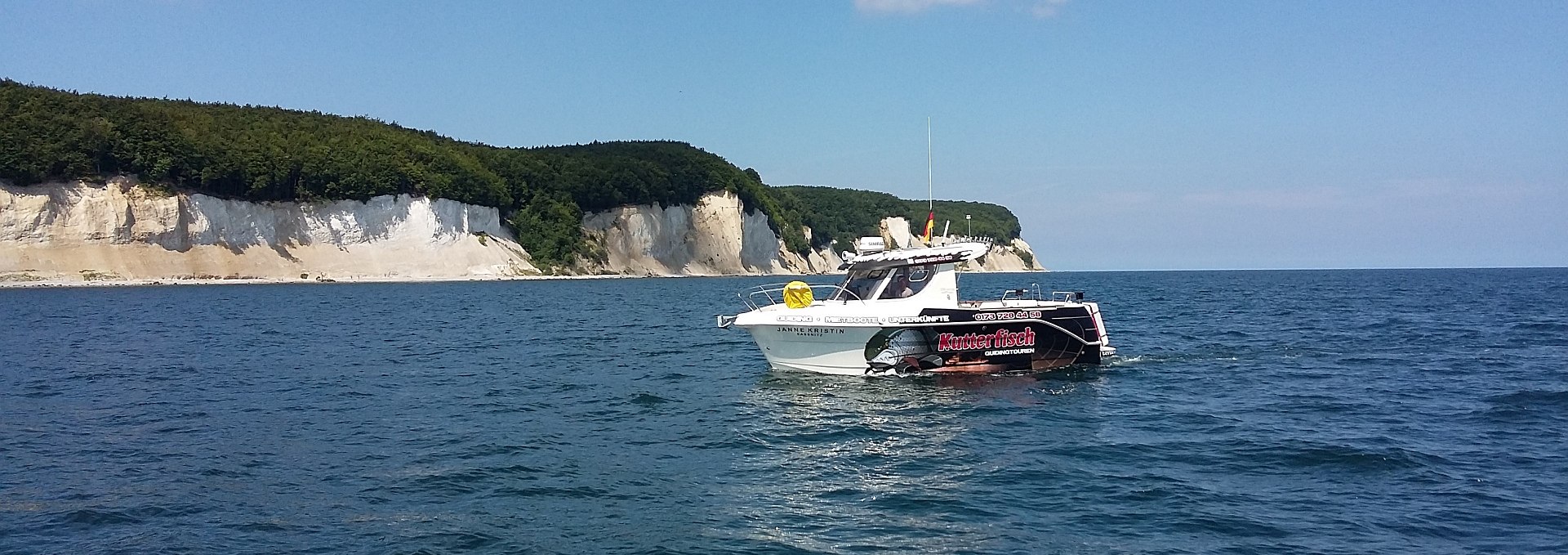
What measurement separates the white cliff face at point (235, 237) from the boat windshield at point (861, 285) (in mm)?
70699

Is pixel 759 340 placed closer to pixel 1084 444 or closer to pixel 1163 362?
pixel 1084 444

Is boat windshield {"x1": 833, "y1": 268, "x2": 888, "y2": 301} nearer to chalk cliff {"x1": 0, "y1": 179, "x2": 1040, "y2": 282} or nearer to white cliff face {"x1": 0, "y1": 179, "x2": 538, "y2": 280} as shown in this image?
chalk cliff {"x1": 0, "y1": 179, "x2": 1040, "y2": 282}

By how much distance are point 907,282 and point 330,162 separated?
8330cm

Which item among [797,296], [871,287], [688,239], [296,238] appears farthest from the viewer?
[688,239]

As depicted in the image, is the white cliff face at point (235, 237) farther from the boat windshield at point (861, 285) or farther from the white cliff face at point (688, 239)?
the boat windshield at point (861, 285)

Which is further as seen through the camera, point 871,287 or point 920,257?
point 871,287

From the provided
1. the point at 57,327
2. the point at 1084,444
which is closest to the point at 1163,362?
the point at 1084,444

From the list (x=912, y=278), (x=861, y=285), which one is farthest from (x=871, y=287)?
(x=912, y=278)

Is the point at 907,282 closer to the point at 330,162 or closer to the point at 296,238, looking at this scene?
the point at 296,238

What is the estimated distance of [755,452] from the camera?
49.6 ft

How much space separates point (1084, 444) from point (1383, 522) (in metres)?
4.78

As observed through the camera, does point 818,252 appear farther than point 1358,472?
Yes

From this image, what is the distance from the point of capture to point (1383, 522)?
11.2 metres

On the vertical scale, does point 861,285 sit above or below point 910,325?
above
